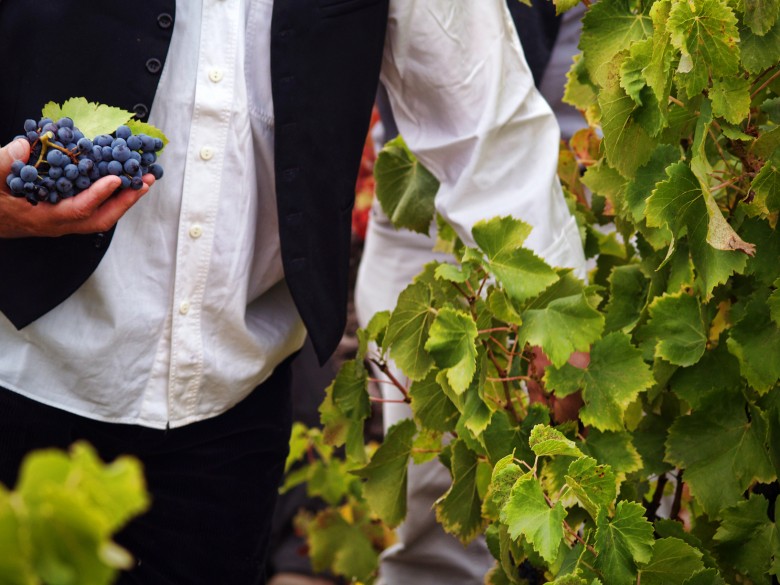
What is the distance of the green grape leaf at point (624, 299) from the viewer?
1.45 meters

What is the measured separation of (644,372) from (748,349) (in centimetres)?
12

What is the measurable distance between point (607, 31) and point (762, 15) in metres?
0.24

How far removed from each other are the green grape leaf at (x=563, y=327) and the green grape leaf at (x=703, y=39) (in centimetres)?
31

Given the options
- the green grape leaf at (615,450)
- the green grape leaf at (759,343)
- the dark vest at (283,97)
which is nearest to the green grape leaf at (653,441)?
the green grape leaf at (615,450)

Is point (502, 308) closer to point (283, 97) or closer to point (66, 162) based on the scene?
point (283, 97)

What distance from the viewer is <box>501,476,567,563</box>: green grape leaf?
979 millimetres

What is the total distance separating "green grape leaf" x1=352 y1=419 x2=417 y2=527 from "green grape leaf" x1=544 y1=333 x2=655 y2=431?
1.10 feet

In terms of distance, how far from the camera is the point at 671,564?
1109 millimetres

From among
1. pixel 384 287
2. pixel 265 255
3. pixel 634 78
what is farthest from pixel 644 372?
pixel 384 287

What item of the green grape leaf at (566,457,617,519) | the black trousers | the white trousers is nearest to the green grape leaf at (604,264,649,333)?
the green grape leaf at (566,457,617,519)

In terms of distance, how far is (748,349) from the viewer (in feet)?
4.04

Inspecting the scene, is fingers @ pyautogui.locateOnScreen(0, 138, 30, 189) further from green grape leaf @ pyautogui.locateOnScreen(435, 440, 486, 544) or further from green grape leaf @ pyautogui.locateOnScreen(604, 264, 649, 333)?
green grape leaf @ pyautogui.locateOnScreen(604, 264, 649, 333)

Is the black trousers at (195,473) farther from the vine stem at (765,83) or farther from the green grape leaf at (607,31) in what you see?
the vine stem at (765,83)

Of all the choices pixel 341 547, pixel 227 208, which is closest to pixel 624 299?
pixel 227 208
